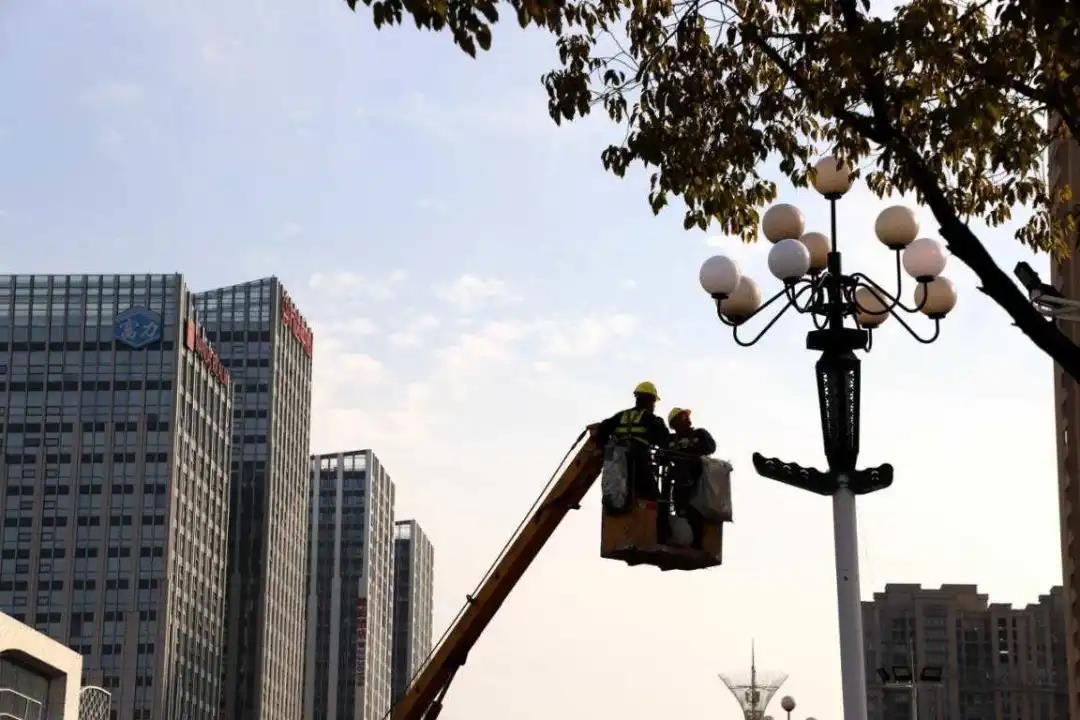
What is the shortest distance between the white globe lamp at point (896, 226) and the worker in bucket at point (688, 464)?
9.56 ft

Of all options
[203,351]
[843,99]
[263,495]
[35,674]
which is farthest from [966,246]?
[263,495]

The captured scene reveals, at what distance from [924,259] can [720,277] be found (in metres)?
1.83

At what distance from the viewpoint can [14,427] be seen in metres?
147

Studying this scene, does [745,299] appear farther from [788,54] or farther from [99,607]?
[99,607]

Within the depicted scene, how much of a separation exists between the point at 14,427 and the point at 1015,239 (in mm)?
140124

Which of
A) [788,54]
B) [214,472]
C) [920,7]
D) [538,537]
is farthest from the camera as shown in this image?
[214,472]

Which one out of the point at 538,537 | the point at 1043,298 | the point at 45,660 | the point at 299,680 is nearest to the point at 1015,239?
the point at 1043,298

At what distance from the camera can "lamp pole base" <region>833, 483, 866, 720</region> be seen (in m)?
14.2

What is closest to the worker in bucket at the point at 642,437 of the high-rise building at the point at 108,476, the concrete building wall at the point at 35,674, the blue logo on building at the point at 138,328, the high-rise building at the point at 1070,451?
the concrete building wall at the point at 35,674

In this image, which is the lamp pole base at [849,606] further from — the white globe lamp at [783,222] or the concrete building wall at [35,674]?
the concrete building wall at [35,674]

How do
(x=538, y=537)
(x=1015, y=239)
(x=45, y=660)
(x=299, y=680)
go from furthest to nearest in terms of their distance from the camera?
(x=299, y=680) → (x=45, y=660) → (x=538, y=537) → (x=1015, y=239)

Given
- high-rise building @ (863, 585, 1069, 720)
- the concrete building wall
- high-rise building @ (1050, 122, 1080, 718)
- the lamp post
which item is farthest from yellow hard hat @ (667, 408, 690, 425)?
high-rise building @ (863, 585, 1069, 720)

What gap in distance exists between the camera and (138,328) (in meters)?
147

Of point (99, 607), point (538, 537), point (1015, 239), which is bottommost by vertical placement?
point (538, 537)
